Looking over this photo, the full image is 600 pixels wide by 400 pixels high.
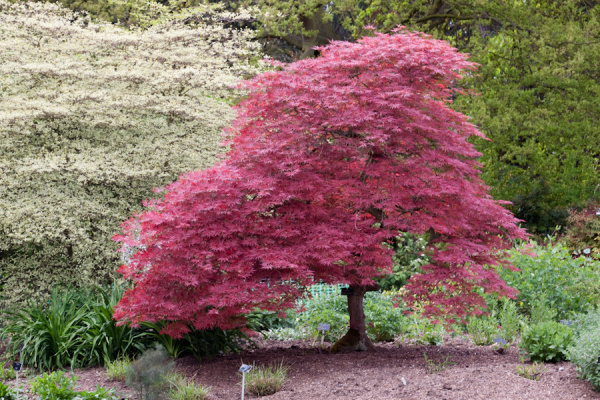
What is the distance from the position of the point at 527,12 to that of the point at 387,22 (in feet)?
9.88

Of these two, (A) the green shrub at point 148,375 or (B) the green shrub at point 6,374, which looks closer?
(A) the green shrub at point 148,375

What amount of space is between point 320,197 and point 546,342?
235 centimetres

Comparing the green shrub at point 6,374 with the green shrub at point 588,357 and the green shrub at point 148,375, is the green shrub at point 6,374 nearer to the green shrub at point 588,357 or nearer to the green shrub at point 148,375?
the green shrub at point 148,375

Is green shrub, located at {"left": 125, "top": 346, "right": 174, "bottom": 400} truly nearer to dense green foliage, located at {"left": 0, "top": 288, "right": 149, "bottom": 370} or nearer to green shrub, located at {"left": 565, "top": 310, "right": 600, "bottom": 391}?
dense green foliage, located at {"left": 0, "top": 288, "right": 149, "bottom": 370}

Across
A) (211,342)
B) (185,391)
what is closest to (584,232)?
(211,342)

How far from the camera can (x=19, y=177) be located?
7.41 metres

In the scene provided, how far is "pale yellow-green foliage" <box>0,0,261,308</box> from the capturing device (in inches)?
291

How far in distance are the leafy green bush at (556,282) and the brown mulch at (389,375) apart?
54.0 inches

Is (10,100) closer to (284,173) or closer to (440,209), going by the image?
(284,173)

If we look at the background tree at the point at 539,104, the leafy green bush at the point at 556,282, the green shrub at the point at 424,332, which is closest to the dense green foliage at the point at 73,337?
the green shrub at the point at 424,332

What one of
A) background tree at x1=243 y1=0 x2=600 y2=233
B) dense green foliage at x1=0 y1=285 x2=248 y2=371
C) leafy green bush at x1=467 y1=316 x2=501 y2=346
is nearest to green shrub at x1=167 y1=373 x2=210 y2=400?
dense green foliage at x1=0 y1=285 x2=248 y2=371


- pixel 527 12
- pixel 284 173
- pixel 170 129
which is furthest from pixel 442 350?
pixel 527 12

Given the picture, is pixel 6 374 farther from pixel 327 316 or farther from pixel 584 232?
pixel 584 232

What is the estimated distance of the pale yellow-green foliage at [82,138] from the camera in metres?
7.38
